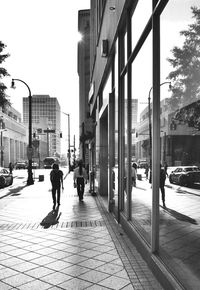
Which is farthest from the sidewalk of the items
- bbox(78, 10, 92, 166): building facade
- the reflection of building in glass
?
bbox(78, 10, 92, 166): building facade

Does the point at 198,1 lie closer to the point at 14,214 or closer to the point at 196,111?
the point at 196,111

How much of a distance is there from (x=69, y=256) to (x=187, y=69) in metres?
3.60

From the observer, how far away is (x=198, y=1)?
11.7ft

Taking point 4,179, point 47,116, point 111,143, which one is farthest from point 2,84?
point 47,116

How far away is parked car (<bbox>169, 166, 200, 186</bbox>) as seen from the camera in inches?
152

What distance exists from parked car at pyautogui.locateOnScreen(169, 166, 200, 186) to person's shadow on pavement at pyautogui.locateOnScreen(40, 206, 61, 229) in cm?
499

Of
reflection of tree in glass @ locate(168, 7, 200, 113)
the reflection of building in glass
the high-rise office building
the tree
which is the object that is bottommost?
the reflection of building in glass

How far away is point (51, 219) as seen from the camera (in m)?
9.69

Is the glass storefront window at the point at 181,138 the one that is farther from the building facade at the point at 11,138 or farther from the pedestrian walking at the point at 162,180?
the building facade at the point at 11,138

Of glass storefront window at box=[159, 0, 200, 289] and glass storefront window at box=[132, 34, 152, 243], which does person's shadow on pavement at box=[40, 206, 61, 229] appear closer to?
glass storefront window at box=[132, 34, 152, 243]

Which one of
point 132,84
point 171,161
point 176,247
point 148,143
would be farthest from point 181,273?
point 132,84

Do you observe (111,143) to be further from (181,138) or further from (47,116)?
(47,116)

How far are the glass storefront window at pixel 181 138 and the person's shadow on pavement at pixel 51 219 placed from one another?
4.37 meters

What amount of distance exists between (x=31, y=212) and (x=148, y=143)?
20.8 ft
